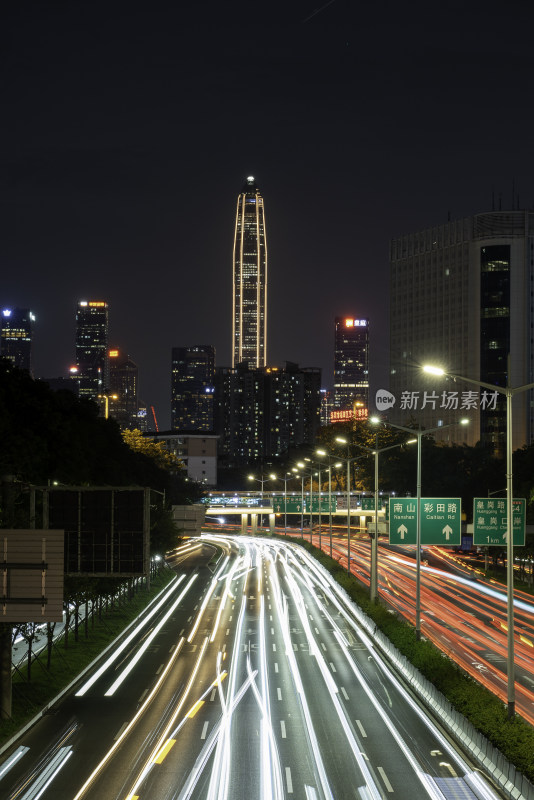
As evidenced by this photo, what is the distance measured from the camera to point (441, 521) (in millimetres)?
52906

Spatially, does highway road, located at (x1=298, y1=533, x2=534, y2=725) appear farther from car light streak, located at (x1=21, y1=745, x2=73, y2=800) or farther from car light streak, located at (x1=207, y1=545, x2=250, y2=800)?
car light streak, located at (x1=21, y1=745, x2=73, y2=800)

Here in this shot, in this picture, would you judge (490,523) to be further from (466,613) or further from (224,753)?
(466,613)

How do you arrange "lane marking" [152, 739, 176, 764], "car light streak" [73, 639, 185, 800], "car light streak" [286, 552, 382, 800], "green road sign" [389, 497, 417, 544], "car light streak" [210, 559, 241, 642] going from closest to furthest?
"car light streak" [286, 552, 382, 800] → "car light streak" [73, 639, 185, 800] → "lane marking" [152, 739, 176, 764] → "green road sign" [389, 497, 417, 544] → "car light streak" [210, 559, 241, 642]

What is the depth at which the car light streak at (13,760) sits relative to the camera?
29.4 meters

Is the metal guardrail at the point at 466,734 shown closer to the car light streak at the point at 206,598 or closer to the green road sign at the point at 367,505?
the car light streak at the point at 206,598

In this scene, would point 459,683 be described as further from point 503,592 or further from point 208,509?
point 208,509

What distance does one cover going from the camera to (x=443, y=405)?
19862 centimetres

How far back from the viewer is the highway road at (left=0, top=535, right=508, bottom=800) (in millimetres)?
27375

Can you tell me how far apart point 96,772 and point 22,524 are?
1197cm

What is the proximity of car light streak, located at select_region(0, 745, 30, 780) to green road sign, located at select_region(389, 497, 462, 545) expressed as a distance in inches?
1018

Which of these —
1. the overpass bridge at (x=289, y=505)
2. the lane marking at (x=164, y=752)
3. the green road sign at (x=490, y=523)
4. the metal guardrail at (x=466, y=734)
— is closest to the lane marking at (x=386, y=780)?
the metal guardrail at (x=466, y=734)

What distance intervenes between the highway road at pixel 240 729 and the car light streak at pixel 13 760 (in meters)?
0.09

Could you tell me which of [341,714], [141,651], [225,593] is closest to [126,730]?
[341,714]

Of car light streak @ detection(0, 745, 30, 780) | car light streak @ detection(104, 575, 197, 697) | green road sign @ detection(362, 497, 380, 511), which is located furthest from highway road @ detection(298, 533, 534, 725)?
green road sign @ detection(362, 497, 380, 511)
